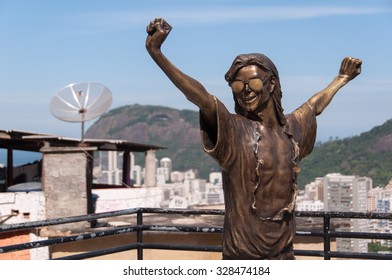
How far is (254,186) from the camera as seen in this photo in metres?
3.92

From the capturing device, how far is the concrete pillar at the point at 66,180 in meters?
15.1

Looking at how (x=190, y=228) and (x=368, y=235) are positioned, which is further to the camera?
(x=190, y=228)

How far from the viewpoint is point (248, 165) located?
393 cm

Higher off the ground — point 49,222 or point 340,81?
point 340,81

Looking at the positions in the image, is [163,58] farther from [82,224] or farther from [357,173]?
[357,173]

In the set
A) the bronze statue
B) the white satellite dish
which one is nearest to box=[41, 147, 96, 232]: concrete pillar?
the white satellite dish

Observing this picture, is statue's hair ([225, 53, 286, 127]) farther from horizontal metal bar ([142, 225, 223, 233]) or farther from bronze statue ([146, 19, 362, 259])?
horizontal metal bar ([142, 225, 223, 233])

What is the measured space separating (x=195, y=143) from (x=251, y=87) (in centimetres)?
13573

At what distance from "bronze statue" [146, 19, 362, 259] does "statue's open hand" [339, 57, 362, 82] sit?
83 cm

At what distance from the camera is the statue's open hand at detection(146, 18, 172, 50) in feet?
11.8

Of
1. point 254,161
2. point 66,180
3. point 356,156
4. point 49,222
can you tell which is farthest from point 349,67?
point 356,156

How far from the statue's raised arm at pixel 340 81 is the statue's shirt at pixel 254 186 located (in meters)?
0.61

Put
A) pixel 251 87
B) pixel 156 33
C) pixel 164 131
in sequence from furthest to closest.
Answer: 1. pixel 164 131
2. pixel 251 87
3. pixel 156 33

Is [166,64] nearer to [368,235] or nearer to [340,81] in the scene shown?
[340,81]
